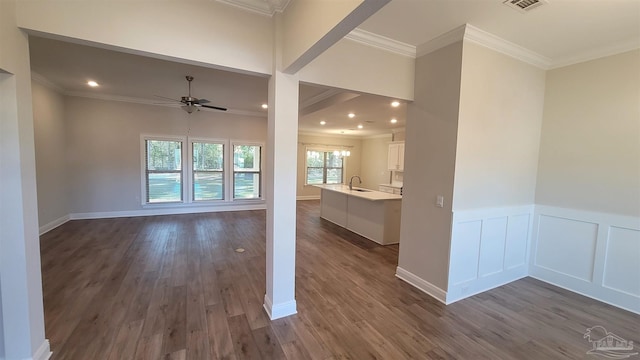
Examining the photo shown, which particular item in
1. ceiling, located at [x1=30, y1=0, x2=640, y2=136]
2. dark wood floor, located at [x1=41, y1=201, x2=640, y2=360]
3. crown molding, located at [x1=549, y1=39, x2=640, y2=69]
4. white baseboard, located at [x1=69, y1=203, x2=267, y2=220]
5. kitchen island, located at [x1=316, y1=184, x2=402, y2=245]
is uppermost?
ceiling, located at [x1=30, y1=0, x2=640, y2=136]

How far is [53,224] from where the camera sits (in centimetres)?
503

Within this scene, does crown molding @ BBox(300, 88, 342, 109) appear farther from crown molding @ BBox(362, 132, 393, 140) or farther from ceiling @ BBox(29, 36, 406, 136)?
crown molding @ BBox(362, 132, 393, 140)

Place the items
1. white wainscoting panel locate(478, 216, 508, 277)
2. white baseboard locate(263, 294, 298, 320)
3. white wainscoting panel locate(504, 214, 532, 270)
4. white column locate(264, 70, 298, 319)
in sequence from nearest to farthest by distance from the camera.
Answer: white column locate(264, 70, 298, 319)
white baseboard locate(263, 294, 298, 320)
white wainscoting panel locate(478, 216, 508, 277)
white wainscoting panel locate(504, 214, 532, 270)

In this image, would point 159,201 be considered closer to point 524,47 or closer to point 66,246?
point 66,246

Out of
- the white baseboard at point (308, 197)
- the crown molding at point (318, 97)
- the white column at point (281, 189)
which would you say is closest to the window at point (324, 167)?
the white baseboard at point (308, 197)

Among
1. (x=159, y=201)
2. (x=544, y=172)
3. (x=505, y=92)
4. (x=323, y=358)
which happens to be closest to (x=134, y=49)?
(x=323, y=358)

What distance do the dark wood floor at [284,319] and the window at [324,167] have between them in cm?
607

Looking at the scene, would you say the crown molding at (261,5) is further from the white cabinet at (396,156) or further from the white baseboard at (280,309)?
the white cabinet at (396,156)

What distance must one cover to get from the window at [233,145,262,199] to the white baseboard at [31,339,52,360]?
5.46 m

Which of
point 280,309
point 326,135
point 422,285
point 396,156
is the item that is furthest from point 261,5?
point 326,135

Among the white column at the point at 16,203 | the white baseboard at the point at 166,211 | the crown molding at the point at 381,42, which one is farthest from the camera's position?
the white baseboard at the point at 166,211

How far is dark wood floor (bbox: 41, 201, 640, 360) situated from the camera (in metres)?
2.06

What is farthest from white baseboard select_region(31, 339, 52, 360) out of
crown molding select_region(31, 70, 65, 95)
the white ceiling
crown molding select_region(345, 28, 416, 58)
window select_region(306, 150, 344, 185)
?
window select_region(306, 150, 344, 185)

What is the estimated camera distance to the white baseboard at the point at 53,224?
15.3 feet
